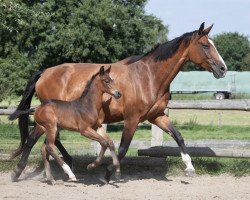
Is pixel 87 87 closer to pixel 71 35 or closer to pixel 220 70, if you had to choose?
pixel 220 70

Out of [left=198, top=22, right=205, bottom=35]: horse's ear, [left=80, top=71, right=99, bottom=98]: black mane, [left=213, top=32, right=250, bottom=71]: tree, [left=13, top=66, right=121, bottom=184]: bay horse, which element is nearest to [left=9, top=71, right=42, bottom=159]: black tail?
[left=13, top=66, right=121, bottom=184]: bay horse

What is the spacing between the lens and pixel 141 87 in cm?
712

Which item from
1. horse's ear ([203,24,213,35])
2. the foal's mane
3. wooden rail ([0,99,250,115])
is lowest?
wooden rail ([0,99,250,115])

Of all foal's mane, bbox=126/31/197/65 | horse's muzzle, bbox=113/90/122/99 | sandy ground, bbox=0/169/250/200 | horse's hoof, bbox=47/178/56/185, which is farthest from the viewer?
foal's mane, bbox=126/31/197/65

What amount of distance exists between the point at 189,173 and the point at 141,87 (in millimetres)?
1384

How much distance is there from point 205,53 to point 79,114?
1.91 m

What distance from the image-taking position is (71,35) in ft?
72.5

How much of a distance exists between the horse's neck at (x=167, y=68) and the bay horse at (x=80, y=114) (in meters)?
0.73

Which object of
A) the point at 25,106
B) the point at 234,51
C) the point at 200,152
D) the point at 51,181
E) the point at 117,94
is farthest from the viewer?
the point at 234,51

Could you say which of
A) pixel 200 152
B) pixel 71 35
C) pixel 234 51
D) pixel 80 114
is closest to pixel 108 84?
pixel 80 114

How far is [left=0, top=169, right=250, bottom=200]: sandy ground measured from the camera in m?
6.12

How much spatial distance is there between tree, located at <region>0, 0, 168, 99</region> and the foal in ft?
47.4

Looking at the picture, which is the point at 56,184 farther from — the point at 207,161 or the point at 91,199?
the point at 207,161

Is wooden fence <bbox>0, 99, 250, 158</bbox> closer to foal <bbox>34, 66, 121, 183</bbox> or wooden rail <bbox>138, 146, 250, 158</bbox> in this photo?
wooden rail <bbox>138, 146, 250, 158</bbox>
